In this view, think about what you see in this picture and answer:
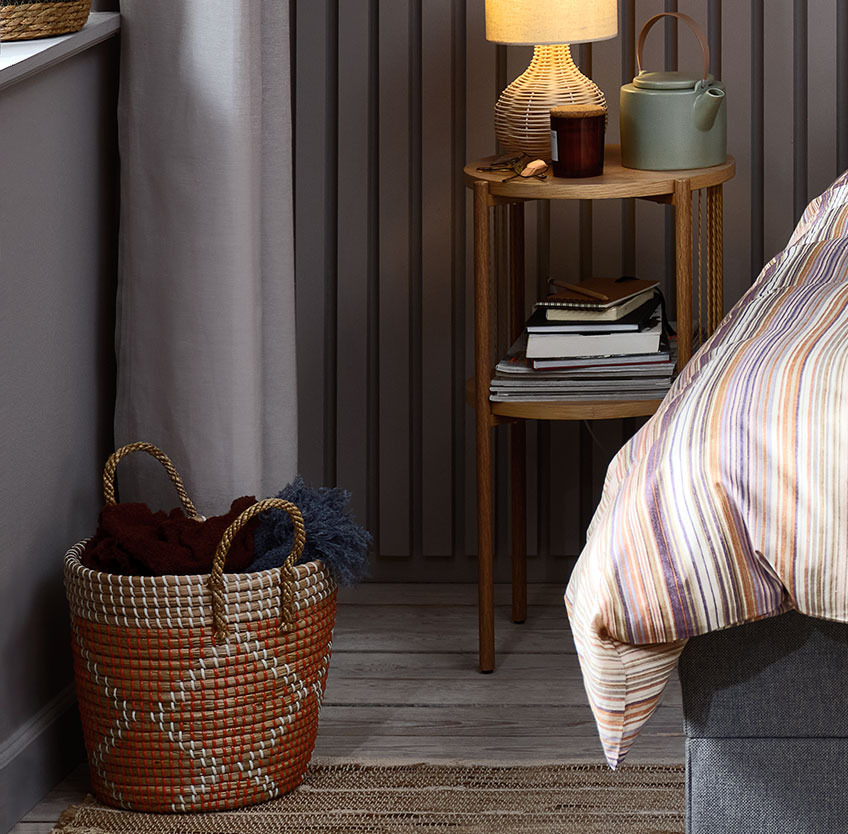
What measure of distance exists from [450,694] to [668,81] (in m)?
1.07

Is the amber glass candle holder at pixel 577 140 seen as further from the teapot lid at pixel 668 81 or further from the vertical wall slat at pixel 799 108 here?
the vertical wall slat at pixel 799 108

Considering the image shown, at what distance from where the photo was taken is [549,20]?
221 centimetres

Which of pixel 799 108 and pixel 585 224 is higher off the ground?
pixel 799 108

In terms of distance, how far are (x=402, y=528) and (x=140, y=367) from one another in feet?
2.76

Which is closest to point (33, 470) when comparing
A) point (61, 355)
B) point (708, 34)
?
point (61, 355)

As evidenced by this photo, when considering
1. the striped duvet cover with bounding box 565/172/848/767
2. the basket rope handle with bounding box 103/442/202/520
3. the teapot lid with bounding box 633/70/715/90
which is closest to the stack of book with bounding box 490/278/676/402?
the teapot lid with bounding box 633/70/715/90

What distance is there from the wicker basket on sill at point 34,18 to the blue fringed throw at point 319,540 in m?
0.76

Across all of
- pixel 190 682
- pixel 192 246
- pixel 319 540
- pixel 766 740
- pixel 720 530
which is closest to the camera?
pixel 720 530

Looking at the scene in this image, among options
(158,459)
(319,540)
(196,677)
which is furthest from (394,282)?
(196,677)

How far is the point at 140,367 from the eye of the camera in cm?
211

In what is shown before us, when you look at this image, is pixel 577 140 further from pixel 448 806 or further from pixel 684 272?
pixel 448 806

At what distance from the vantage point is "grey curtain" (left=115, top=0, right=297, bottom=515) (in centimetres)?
204

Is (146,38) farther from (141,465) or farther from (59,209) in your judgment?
(141,465)

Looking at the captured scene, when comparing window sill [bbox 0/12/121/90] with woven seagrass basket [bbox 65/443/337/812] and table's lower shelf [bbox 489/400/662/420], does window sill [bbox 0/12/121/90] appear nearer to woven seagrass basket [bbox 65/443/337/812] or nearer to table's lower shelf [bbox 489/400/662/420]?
woven seagrass basket [bbox 65/443/337/812]
